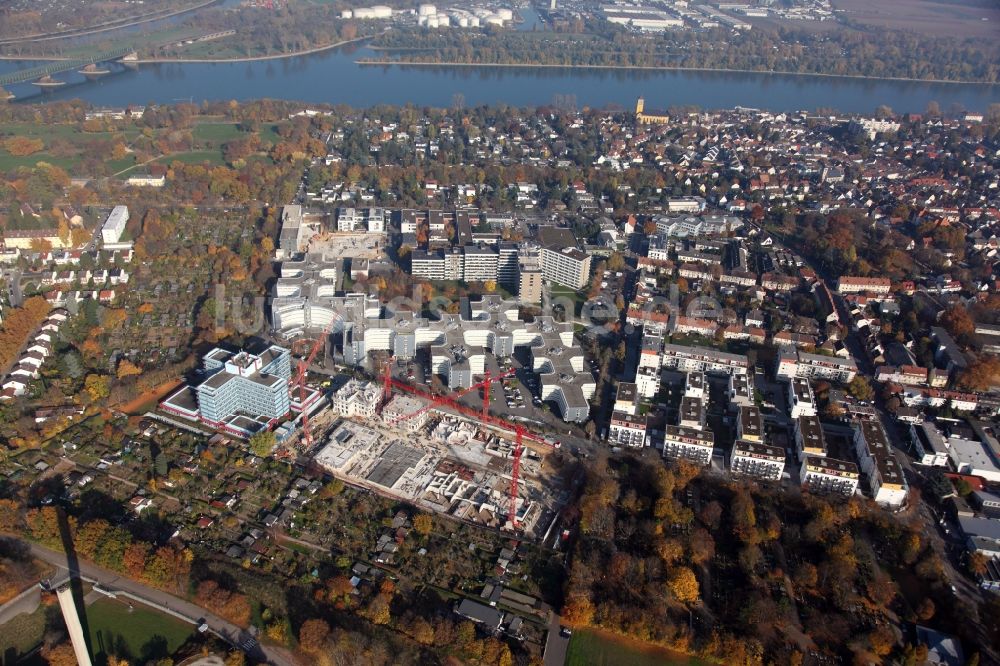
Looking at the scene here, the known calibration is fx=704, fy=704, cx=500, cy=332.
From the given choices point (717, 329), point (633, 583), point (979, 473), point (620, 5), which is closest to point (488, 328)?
point (717, 329)

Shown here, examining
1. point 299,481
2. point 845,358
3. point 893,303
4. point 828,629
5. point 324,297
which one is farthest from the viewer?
point 893,303

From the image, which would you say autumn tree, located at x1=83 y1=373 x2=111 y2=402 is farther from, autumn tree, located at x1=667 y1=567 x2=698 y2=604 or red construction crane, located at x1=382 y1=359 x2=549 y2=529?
autumn tree, located at x1=667 y1=567 x2=698 y2=604

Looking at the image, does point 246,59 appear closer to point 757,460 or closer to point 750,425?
point 750,425

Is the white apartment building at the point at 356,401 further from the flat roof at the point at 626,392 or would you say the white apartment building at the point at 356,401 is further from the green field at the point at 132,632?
the green field at the point at 132,632

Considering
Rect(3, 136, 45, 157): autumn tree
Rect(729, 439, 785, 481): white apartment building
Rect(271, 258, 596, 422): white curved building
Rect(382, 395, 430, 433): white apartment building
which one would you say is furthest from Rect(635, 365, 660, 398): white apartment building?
Rect(3, 136, 45, 157): autumn tree

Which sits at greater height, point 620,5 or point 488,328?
point 620,5

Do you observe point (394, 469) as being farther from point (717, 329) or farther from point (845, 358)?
point (845, 358)
